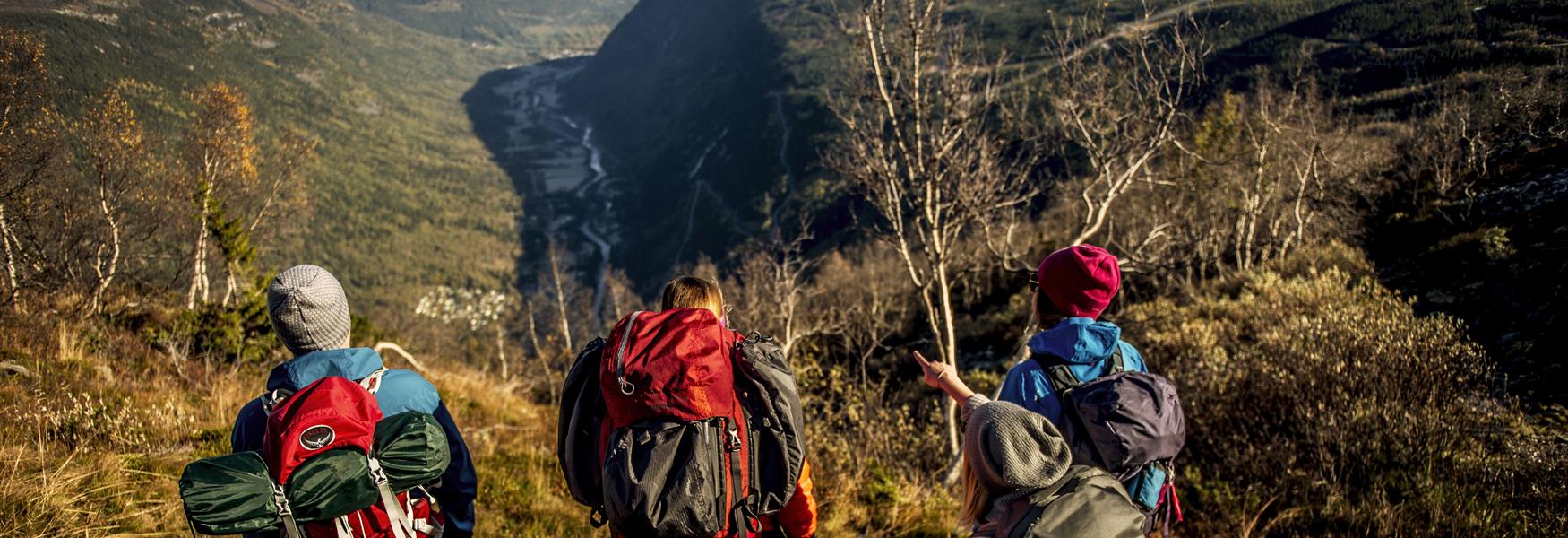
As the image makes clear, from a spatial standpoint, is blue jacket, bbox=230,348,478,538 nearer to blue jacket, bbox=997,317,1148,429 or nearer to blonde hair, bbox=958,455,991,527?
blonde hair, bbox=958,455,991,527

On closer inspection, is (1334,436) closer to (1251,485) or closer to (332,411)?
(1251,485)

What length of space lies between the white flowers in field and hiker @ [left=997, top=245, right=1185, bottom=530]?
79.7 metres

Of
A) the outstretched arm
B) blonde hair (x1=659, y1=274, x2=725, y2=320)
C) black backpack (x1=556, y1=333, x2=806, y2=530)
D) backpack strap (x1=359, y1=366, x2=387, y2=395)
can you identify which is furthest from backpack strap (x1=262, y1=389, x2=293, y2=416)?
the outstretched arm

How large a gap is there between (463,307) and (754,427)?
10084 centimetres

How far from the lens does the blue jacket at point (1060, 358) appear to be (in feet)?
8.63

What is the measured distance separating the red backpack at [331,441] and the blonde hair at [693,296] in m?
1.05

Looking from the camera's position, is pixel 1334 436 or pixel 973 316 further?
pixel 973 316

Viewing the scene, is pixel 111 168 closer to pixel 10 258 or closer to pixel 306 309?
pixel 10 258

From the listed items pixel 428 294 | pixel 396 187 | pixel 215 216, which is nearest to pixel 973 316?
pixel 215 216

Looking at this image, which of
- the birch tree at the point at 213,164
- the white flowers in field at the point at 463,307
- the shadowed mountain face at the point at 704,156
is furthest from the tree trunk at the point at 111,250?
the shadowed mountain face at the point at 704,156

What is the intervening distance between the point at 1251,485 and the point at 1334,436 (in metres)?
0.80

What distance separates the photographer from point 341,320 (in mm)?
2564

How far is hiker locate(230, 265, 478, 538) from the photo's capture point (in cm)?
237

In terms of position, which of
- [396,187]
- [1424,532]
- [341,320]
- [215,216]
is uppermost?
[341,320]
